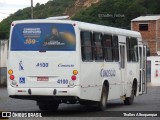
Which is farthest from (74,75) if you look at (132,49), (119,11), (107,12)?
(119,11)

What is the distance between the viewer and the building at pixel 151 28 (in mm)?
90062

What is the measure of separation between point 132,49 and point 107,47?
3738 millimetres

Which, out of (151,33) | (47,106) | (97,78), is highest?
(97,78)

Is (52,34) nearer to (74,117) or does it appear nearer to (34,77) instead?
(34,77)

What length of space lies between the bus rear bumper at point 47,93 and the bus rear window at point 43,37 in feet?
4.22

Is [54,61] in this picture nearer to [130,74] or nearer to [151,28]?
[130,74]

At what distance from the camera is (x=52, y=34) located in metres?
18.3

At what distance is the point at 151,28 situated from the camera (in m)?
91.3

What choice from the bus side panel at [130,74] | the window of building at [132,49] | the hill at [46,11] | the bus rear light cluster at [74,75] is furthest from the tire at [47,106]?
the hill at [46,11]

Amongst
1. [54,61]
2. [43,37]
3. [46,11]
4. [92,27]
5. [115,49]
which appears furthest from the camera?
[46,11]

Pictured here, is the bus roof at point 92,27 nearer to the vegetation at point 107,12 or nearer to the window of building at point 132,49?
the window of building at point 132,49

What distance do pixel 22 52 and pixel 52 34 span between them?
113 centimetres

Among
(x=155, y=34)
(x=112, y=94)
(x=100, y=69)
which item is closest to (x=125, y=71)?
(x=112, y=94)

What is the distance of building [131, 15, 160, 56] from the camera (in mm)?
90062
